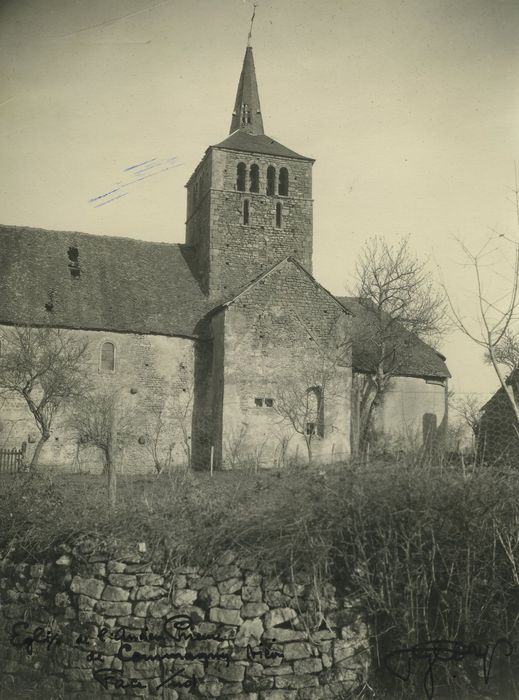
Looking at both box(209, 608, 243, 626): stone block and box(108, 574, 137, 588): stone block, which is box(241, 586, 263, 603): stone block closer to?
box(209, 608, 243, 626): stone block

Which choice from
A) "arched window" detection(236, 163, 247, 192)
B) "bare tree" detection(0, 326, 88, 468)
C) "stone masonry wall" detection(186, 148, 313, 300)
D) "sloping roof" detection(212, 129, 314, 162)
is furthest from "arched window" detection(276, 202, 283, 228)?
"bare tree" detection(0, 326, 88, 468)

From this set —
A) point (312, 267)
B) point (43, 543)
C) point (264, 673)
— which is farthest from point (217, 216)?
point (264, 673)

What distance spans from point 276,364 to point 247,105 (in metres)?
15.3

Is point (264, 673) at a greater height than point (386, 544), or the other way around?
point (386, 544)

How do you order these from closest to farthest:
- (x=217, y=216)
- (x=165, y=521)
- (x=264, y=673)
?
(x=264, y=673) → (x=165, y=521) → (x=217, y=216)

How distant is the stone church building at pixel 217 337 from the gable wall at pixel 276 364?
0.04m

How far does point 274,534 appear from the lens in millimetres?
9656

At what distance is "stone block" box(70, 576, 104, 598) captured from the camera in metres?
9.82

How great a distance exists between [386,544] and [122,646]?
4.13m

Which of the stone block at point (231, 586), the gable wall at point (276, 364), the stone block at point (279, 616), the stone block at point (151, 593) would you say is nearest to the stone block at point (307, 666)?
the stone block at point (279, 616)

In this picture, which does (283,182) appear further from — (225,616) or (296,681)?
(296,681)

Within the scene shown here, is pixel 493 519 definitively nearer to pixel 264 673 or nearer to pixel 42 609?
pixel 264 673
